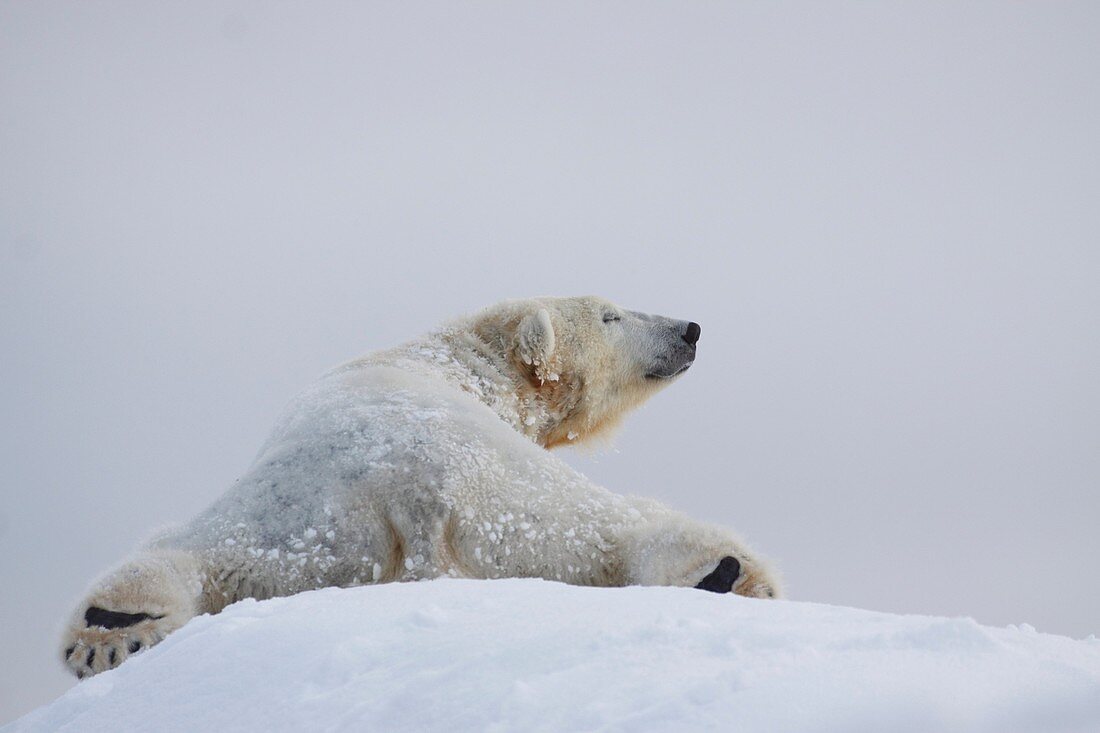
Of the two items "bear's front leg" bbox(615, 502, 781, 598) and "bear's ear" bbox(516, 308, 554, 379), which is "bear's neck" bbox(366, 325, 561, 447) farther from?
"bear's front leg" bbox(615, 502, 781, 598)

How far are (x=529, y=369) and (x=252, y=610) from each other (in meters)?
2.81

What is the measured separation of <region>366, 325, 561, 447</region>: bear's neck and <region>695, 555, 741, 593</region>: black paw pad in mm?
1791

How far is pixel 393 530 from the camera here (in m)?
3.27

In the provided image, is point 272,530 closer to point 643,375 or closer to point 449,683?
point 449,683

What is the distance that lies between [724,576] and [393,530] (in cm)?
101

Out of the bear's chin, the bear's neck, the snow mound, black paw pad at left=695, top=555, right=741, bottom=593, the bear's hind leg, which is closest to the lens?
the snow mound

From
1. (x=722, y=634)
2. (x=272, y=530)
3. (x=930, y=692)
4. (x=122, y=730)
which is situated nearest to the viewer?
(x=930, y=692)

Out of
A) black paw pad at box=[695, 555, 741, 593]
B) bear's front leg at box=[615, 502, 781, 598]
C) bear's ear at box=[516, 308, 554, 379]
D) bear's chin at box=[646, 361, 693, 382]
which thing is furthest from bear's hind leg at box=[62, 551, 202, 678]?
bear's chin at box=[646, 361, 693, 382]

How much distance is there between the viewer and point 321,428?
11.7 ft

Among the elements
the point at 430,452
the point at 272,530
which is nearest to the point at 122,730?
the point at 272,530

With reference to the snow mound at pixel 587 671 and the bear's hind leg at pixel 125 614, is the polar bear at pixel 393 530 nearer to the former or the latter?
the bear's hind leg at pixel 125 614

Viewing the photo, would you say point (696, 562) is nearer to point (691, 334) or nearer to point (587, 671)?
point (587, 671)

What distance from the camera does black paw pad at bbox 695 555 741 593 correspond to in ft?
9.52

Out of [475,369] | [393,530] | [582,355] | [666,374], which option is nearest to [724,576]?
[393,530]
